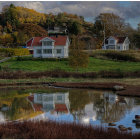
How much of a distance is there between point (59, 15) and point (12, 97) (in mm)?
108129

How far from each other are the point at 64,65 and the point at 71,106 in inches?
1300

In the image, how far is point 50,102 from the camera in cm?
2722

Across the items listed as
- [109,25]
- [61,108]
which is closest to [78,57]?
[61,108]

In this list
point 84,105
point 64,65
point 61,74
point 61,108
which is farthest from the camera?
point 64,65

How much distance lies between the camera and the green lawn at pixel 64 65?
53.9 m

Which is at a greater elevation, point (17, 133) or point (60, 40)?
point (60, 40)

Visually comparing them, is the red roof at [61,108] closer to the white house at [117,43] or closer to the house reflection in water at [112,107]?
the house reflection in water at [112,107]

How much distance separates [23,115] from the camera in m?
21.1

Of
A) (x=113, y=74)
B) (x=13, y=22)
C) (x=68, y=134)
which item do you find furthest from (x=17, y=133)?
(x=13, y=22)

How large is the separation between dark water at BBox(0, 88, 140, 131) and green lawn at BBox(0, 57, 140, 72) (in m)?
20.1

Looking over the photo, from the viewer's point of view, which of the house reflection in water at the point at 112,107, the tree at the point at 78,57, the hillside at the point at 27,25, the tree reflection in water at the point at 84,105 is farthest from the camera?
the hillside at the point at 27,25

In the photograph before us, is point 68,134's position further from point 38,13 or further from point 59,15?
point 38,13

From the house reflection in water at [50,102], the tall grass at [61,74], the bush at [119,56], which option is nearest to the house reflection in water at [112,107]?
the house reflection in water at [50,102]

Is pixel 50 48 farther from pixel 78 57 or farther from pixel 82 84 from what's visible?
pixel 82 84
